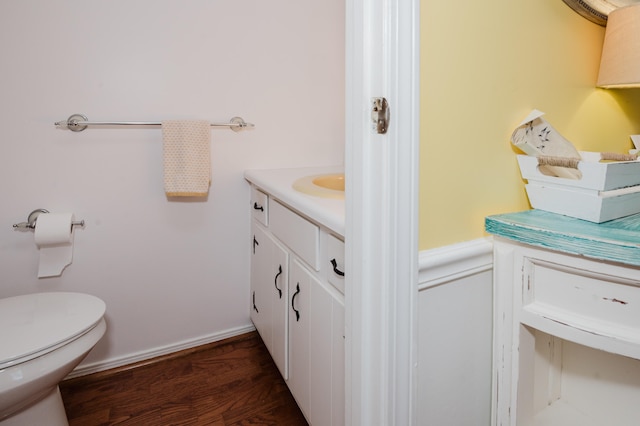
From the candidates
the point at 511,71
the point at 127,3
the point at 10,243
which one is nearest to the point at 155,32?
the point at 127,3

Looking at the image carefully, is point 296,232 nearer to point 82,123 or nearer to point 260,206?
point 260,206

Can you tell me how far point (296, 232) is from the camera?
1150mm

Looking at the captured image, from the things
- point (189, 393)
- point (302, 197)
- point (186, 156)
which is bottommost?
point (189, 393)

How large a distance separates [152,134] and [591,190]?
1493 millimetres

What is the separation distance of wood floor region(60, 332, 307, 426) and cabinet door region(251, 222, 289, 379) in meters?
0.13

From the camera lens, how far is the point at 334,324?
93 cm

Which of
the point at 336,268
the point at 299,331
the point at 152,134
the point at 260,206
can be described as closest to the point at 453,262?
the point at 336,268

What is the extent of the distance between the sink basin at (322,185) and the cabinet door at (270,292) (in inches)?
9.3

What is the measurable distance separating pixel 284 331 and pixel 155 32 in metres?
1.27

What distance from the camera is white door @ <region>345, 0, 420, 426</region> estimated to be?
0.60m

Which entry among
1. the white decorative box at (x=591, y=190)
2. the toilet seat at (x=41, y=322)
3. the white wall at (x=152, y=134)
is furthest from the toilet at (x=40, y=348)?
the white decorative box at (x=591, y=190)

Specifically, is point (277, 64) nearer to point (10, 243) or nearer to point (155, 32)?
point (155, 32)

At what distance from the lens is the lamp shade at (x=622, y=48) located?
2.85 feet

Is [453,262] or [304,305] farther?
[304,305]
